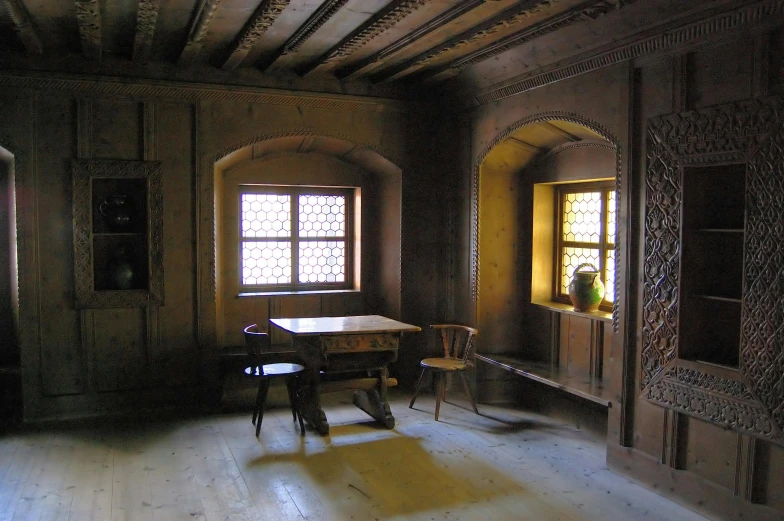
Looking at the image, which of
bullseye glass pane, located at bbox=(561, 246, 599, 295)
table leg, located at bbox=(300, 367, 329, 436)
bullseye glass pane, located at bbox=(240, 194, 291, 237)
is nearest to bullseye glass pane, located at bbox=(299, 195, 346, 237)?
bullseye glass pane, located at bbox=(240, 194, 291, 237)

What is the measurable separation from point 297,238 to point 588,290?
328 centimetres

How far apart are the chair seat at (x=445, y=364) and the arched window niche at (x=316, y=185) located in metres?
0.99

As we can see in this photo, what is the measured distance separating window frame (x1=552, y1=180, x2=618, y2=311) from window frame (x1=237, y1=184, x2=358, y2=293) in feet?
7.63

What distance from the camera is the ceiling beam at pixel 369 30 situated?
4571mm

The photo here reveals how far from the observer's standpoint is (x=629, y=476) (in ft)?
15.3

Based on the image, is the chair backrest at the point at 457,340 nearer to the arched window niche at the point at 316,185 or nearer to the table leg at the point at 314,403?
the arched window niche at the point at 316,185

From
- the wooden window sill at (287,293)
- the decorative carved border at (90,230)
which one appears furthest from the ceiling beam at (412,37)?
the wooden window sill at (287,293)

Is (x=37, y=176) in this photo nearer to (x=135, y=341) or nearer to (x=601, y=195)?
(x=135, y=341)

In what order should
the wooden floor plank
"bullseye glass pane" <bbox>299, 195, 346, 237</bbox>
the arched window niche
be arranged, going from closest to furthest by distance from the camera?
the wooden floor plank → the arched window niche → "bullseye glass pane" <bbox>299, 195, 346, 237</bbox>

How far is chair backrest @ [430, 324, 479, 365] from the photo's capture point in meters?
6.36

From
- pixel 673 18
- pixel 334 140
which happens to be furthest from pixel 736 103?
pixel 334 140

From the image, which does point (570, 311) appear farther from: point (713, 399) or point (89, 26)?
point (89, 26)

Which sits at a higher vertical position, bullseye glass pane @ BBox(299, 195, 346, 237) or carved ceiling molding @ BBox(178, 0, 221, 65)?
carved ceiling molding @ BBox(178, 0, 221, 65)

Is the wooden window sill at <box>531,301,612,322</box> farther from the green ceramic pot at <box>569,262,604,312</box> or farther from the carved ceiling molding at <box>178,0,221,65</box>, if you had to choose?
the carved ceiling molding at <box>178,0,221,65</box>
